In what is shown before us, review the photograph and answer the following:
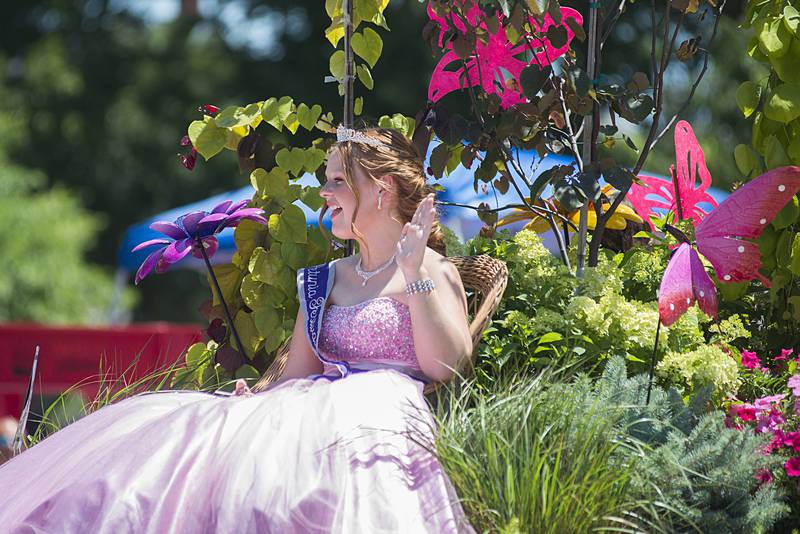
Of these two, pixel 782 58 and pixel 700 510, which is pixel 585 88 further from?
pixel 700 510

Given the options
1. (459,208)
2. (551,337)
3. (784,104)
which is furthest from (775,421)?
(459,208)

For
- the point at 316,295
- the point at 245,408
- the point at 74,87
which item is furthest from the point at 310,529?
the point at 74,87

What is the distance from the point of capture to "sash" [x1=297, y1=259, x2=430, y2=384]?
9.75 ft

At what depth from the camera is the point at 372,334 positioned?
119 inches

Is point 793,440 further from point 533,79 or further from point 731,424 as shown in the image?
point 533,79

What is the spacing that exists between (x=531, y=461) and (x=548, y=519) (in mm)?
128

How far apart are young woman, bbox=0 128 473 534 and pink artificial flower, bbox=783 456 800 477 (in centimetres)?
75

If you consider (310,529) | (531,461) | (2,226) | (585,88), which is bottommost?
(2,226)

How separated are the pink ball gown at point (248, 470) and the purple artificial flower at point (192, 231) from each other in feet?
2.91

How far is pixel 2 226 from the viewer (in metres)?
Result: 14.4

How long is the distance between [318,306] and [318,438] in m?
0.82

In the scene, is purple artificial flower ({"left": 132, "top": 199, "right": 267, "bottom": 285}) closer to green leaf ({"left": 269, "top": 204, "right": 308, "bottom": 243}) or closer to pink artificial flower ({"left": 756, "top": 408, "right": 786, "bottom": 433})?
green leaf ({"left": 269, "top": 204, "right": 308, "bottom": 243})

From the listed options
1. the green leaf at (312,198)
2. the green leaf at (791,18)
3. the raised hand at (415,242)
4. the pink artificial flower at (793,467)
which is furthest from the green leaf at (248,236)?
the pink artificial flower at (793,467)

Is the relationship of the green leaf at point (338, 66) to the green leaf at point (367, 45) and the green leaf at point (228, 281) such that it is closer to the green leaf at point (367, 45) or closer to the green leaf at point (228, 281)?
the green leaf at point (367, 45)
